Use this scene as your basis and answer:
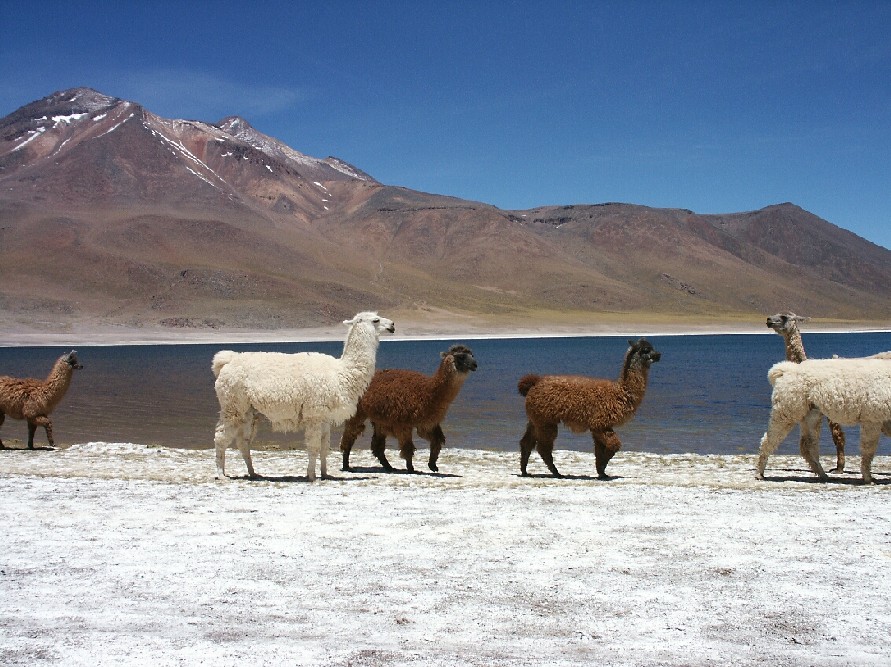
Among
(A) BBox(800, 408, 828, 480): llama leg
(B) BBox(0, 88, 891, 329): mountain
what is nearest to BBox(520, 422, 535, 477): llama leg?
(A) BBox(800, 408, 828, 480): llama leg

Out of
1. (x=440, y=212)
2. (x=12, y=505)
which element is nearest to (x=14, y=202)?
(x=440, y=212)

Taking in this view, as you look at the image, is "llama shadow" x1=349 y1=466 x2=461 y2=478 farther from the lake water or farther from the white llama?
the lake water

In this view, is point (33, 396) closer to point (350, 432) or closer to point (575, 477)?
point (350, 432)

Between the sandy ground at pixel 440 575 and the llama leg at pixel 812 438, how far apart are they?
131 centimetres

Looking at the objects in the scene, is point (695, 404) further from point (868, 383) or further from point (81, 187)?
point (81, 187)

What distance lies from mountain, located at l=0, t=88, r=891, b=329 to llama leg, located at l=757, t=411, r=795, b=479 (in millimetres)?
89466

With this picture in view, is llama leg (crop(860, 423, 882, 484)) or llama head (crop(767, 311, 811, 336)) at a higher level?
llama head (crop(767, 311, 811, 336))

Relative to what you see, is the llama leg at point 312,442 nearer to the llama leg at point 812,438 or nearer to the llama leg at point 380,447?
the llama leg at point 380,447

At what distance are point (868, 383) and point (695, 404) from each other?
54.1ft

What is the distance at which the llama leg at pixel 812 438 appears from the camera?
424 inches

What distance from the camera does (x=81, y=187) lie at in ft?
545

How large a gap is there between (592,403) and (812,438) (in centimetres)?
293

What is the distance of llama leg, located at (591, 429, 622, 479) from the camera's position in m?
11.2

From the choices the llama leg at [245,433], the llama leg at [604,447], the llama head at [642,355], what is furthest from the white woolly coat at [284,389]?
the llama head at [642,355]
